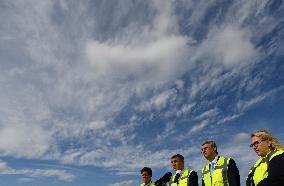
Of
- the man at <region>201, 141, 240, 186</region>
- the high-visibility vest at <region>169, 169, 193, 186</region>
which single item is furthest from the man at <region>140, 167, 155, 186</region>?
the man at <region>201, 141, 240, 186</region>

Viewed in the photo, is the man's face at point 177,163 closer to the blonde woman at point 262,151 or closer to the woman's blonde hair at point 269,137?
the blonde woman at point 262,151

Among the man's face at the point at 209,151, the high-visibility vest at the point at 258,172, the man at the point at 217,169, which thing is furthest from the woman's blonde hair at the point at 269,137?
the man's face at the point at 209,151

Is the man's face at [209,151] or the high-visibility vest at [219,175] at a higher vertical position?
the man's face at [209,151]

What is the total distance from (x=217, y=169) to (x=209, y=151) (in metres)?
0.79

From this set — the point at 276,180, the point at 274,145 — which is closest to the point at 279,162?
the point at 276,180

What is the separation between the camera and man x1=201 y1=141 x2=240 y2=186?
12.2 m

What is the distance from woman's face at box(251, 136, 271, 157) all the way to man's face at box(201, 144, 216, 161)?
477 cm

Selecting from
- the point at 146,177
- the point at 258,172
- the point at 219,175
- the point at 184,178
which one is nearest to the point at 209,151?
the point at 219,175

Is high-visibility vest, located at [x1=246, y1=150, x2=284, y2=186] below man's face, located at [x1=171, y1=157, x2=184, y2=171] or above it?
below

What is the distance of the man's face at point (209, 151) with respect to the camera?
1309cm

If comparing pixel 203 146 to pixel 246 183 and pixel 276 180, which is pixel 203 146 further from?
pixel 276 180

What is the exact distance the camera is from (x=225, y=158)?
1279 cm

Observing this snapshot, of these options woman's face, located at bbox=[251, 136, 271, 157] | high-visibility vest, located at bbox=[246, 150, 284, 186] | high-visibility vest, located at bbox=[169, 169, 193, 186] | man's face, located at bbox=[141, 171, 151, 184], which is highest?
man's face, located at bbox=[141, 171, 151, 184]

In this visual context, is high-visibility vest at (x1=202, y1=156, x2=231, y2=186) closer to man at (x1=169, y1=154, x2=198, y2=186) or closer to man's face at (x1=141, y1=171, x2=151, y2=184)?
man at (x1=169, y1=154, x2=198, y2=186)
